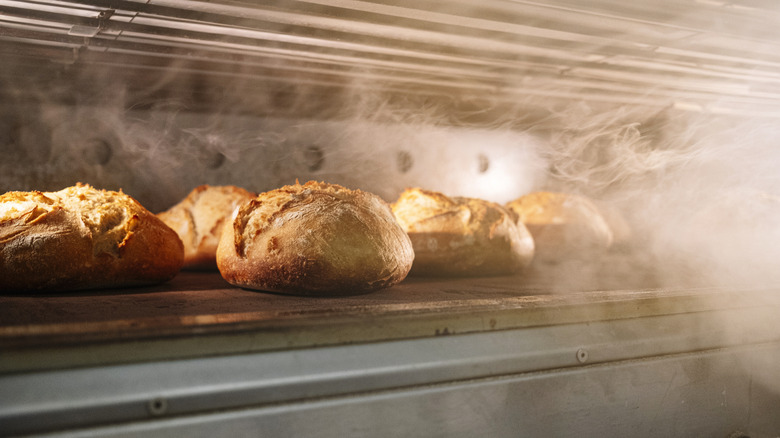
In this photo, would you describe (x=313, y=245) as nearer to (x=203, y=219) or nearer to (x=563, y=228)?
(x=203, y=219)

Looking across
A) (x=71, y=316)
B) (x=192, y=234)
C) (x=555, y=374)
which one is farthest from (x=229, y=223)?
(x=555, y=374)

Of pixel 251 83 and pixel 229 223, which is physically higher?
pixel 251 83

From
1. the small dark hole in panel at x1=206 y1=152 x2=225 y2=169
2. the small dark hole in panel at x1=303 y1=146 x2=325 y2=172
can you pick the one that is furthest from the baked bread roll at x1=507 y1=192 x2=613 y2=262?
the small dark hole in panel at x1=206 y1=152 x2=225 y2=169

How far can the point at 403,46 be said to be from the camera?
73.7 inches

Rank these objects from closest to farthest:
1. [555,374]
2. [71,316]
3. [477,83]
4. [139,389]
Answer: [139,389]
[71,316]
[555,374]
[477,83]

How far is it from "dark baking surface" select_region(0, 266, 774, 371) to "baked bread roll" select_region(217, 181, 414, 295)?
56mm

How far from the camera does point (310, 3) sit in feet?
4.95

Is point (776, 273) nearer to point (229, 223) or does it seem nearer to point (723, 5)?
point (723, 5)

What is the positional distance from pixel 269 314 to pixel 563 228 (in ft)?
5.76

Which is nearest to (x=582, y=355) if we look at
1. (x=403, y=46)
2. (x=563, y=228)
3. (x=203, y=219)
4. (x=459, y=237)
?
(x=459, y=237)

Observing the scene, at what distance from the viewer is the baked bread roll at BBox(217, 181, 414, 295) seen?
147 cm

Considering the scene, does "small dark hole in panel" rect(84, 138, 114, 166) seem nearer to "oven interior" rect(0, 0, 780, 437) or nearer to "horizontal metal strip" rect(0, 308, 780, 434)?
"oven interior" rect(0, 0, 780, 437)

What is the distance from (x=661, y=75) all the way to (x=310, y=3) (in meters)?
1.57

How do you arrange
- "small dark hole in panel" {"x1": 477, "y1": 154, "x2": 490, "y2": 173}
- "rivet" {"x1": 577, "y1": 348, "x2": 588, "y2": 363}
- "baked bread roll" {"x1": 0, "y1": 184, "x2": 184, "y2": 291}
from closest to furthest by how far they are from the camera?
1. "rivet" {"x1": 577, "y1": 348, "x2": 588, "y2": 363}
2. "baked bread roll" {"x1": 0, "y1": 184, "x2": 184, "y2": 291}
3. "small dark hole in panel" {"x1": 477, "y1": 154, "x2": 490, "y2": 173}
